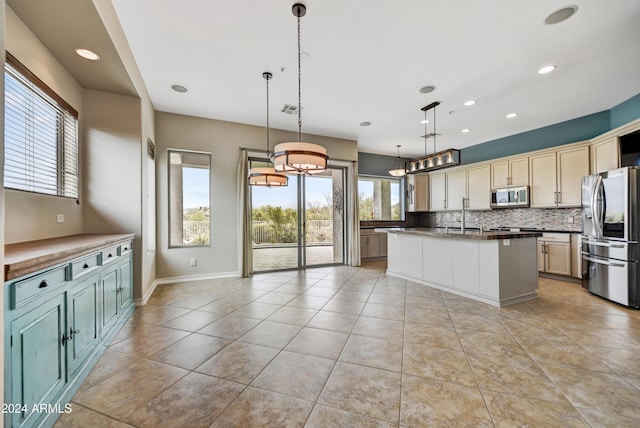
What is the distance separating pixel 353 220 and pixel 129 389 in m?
5.02

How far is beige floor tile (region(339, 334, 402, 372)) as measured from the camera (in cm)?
213

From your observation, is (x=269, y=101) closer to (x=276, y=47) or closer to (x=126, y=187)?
(x=276, y=47)

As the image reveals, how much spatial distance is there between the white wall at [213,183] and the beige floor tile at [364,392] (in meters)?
3.60

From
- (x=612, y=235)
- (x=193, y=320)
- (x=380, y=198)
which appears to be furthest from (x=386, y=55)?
(x=380, y=198)

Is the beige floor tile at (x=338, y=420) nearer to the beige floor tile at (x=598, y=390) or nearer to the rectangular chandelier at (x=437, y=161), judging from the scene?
the beige floor tile at (x=598, y=390)

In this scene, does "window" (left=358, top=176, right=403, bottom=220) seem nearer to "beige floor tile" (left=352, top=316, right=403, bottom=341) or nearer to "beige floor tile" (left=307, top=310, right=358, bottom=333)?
"beige floor tile" (left=307, top=310, right=358, bottom=333)

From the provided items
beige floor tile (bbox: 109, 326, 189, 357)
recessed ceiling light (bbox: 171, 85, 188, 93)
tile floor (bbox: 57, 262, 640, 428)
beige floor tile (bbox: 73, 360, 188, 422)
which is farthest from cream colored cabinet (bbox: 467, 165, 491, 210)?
beige floor tile (bbox: 73, 360, 188, 422)

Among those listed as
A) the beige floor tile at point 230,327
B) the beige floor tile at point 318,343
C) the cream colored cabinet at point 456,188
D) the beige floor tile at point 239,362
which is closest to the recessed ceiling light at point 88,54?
the beige floor tile at point 230,327

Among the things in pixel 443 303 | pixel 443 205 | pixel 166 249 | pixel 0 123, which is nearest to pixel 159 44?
pixel 0 123

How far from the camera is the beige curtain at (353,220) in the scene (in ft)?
20.5

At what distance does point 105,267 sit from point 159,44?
7.79ft

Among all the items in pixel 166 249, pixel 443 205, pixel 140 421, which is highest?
pixel 443 205

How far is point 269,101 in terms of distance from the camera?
4.21m

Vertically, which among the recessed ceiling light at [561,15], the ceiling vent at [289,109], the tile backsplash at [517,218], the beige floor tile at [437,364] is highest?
the ceiling vent at [289,109]
